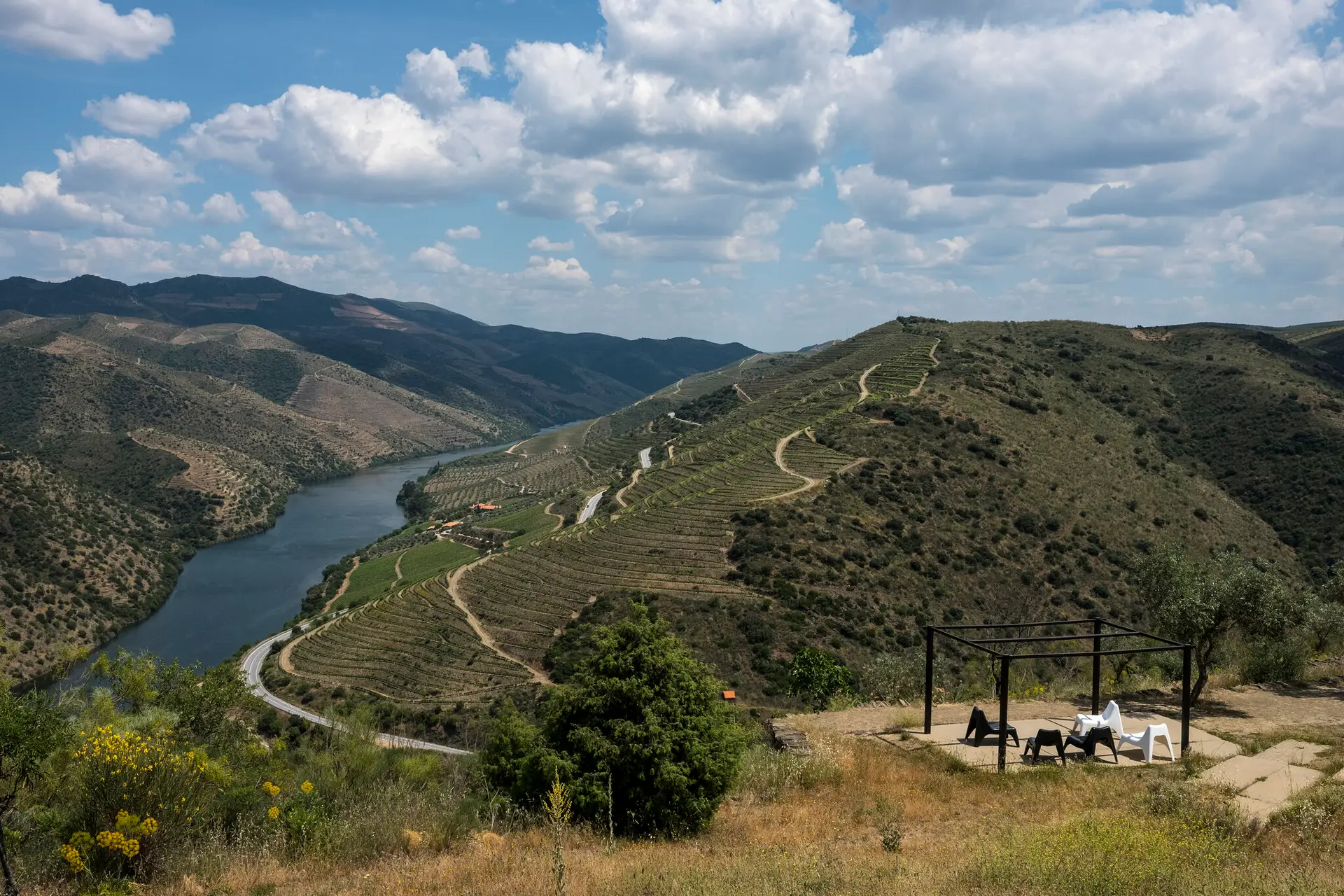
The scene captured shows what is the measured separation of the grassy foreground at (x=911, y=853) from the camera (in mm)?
7953

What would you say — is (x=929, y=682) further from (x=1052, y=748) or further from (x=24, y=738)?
(x=24, y=738)

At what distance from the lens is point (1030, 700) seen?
17.5 meters

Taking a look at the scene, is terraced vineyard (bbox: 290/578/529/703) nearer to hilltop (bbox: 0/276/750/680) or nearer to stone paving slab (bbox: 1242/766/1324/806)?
hilltop (bbox: 0/276/750/680)

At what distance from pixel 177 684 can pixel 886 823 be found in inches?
771

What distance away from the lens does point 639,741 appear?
1091 cm

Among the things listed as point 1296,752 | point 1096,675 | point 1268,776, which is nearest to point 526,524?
point 1096,675

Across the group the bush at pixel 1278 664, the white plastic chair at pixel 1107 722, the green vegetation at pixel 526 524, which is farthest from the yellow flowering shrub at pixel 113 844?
the green vegetation at pixel 526 524

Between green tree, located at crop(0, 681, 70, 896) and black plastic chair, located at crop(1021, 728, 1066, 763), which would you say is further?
black plastic chair, located at crop(1021, 728, 1066, 763)

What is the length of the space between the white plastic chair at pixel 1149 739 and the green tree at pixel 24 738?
1419cm

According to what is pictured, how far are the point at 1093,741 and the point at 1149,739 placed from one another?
0.81m

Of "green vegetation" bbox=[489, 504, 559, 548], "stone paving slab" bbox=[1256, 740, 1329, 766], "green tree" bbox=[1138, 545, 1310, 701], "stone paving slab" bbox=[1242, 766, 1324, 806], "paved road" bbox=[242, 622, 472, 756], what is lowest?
"paved road" bbox=[242, 622, 472, 756]

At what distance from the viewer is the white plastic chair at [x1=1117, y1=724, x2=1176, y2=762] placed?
43.2ft

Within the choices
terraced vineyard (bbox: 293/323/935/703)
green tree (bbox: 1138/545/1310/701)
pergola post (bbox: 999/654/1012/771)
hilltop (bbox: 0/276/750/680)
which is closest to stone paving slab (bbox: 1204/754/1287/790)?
pergola post (bbox: 999/654/1012/771)

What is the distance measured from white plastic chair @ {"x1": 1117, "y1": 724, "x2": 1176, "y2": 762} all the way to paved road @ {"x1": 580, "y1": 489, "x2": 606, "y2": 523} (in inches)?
2322
